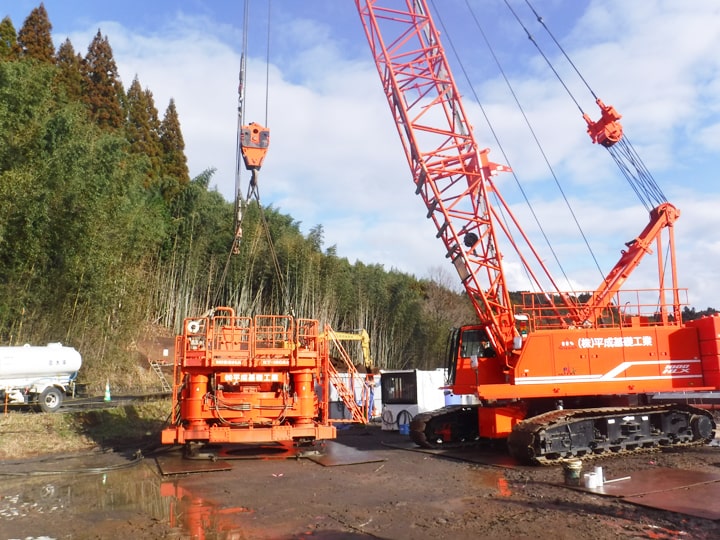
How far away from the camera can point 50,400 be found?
50.2ft

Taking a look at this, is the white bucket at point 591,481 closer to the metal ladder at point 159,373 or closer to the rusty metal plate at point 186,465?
the rusty metal plate at point 186,465

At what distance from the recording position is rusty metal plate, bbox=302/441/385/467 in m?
10.5

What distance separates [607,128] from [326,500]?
11.3 m

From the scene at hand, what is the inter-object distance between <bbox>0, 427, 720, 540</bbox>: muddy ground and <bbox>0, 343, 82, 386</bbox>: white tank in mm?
4868

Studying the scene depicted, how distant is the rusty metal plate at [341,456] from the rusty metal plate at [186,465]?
5.37ft

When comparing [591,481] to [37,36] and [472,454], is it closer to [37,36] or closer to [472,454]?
[472,454]

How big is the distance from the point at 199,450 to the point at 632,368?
8425mm

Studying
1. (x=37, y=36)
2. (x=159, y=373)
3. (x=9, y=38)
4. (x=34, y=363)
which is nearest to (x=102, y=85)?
(x=37, y=36)

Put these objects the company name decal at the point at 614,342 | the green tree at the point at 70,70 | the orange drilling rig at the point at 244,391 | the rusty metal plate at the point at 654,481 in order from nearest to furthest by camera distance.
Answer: the rusty metal plate at the point at 654,481 → the orange drilling rig at the point at 244,391 → the company name decal at the point at 614,342 → the green tree at the point at 70,70

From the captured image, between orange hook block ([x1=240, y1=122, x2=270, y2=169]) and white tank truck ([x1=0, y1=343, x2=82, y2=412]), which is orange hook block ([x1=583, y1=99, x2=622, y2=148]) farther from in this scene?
white tank truck ([x1=0, y1=343, x2=82, y2=412])

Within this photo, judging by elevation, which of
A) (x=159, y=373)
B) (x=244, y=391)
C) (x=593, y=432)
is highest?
(x=159, y=373)

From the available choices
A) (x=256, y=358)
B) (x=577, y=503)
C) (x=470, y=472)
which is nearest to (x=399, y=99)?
(x=256, y=358)

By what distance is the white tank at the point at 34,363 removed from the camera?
584 inches

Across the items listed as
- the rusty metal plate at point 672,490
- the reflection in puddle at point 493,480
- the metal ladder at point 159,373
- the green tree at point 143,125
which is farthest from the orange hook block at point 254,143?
the green tree at point 143,125
